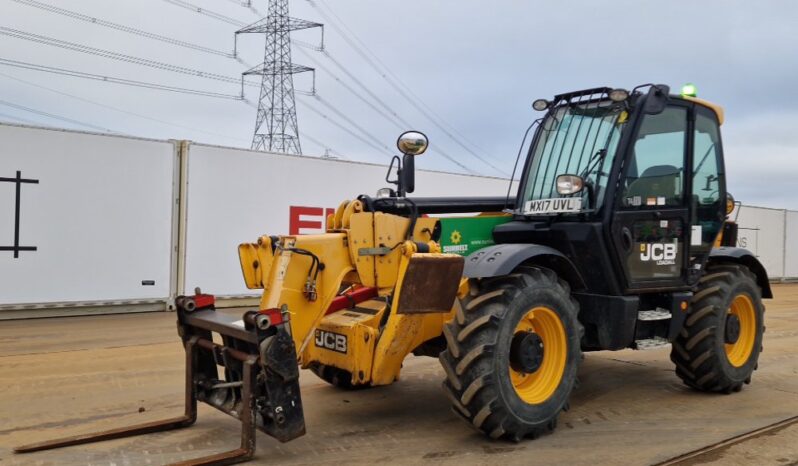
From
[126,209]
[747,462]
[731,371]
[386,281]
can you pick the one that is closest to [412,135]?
[386,281]

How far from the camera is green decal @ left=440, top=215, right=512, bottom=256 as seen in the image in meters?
5.33

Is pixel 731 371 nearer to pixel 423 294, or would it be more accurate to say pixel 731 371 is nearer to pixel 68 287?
pixel 423 294

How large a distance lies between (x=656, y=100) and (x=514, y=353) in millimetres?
2317

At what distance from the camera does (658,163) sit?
5543 millimetres

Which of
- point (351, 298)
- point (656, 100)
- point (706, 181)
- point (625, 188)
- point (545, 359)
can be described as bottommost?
point (545, 359)

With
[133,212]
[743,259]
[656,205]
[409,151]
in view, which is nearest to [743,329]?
[743,259]

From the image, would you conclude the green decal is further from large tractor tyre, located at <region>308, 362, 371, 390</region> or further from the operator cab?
large tractor tyre, located at <region>308, 362, 371, 390</region>

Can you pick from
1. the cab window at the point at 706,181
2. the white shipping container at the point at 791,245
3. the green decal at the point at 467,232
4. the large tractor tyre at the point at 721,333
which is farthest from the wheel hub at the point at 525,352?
the white shipping container at the point at 791,245

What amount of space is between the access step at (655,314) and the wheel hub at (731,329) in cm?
76

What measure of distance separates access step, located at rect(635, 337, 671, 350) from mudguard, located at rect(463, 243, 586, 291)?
686mm

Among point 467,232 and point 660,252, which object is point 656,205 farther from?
point 467,232

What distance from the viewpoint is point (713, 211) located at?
604cm

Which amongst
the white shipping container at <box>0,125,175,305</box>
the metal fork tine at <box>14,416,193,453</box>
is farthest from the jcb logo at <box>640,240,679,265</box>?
the white shipping container at <box>0,125,175,305</box>

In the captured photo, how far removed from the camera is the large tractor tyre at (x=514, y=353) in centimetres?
416
